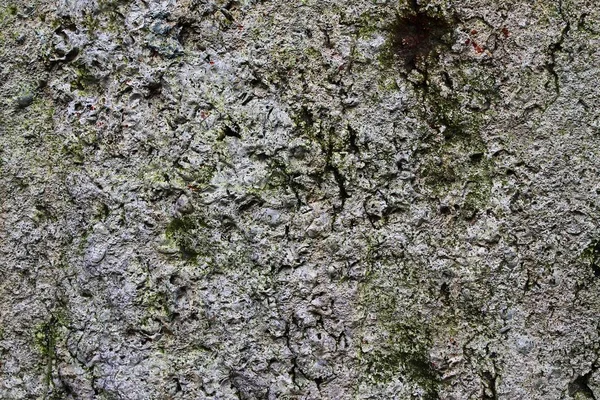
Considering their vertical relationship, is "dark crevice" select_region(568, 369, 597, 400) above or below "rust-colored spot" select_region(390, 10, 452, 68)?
below

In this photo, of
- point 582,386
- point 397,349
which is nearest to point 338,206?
point 397,349

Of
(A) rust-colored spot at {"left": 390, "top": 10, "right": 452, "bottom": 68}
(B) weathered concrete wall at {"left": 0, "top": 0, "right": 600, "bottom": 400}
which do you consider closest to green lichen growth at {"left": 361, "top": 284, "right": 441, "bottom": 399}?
(B) weathered concrete wall at {"left": 0, "top": 0, "right": 600, "bottom": 400}

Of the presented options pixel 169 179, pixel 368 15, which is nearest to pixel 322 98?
pixel 368 15

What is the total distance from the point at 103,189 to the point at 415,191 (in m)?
0.69

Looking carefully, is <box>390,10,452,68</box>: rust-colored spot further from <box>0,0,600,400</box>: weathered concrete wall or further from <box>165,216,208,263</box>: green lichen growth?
<box>165,216,208,263</box>: green lichen growth

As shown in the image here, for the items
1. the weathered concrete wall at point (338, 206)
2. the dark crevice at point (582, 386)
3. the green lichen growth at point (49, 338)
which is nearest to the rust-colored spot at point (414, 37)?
the weathered concrete wall at point (338, 206)

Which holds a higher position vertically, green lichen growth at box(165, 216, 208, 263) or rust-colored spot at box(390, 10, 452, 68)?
rust-colored spot at box(390, 10, 452, 68)

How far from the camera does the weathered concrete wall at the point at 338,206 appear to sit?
1250 millimetres

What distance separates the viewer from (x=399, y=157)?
1270 millimetres

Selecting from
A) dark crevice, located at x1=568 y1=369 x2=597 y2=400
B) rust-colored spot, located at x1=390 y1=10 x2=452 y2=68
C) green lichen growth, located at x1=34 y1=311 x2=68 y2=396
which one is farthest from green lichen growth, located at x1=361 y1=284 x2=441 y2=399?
green lichen growth, located at x1=34 y1=311 x2=68 y2=396

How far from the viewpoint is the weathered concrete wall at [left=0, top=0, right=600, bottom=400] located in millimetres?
1250

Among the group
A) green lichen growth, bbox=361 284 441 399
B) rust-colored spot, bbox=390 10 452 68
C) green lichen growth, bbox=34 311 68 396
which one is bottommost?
green lichen growth, bbox=34 311 68 396

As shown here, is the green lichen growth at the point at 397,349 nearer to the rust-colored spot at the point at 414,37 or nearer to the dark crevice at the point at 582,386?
the dark crevice at the point at 582,386

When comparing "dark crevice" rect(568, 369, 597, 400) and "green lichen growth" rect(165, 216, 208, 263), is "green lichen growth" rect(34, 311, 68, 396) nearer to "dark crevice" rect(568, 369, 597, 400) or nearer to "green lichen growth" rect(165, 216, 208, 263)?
"green lichen growth" rect(165, 216, 208, 263)
